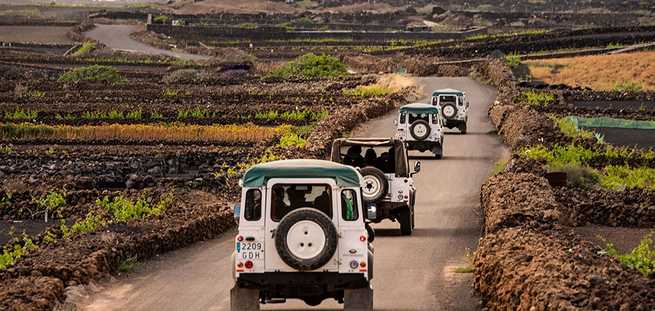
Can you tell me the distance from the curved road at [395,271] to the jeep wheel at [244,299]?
4.71 ft

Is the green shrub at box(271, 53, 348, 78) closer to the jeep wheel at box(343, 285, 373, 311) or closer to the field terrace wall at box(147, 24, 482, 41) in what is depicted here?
the field terrace wall at box(147, 24, 482, 41)

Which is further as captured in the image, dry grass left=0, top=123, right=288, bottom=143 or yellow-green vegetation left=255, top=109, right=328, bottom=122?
yellow-green vegetation left=255, top=109, right=328, bottom=122

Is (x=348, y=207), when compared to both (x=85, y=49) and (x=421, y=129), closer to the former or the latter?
(x=421, y=129)

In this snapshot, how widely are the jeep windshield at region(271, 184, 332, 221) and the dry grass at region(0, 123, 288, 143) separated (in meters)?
39.3

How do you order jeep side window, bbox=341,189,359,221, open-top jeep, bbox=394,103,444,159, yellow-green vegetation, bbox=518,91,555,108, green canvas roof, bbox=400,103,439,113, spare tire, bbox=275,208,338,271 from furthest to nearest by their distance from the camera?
1. yellow-green vegetation, bbox=518,91,555,108
2. green canvas roof, bbox=400,103,439,113
3. open-top jeep, bbox=394,103,444,159
4. jeep side window, bbox=341,189,359,221
5. spare tire, bbox=275,208,338,271

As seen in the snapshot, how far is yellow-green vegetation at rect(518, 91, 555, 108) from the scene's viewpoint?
3003 inches

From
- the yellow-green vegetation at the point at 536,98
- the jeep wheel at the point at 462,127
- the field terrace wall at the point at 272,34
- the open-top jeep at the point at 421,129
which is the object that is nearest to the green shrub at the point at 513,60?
the yellow-green vegetation at the point at 536,98

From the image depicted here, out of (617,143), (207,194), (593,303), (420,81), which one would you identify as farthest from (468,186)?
(420,81)

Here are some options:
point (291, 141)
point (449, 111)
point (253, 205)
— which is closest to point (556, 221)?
point (253, 205)

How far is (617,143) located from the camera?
56.7 meters

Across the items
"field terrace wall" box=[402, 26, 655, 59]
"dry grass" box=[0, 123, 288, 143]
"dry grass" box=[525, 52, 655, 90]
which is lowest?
"field terrace wall" box=[402, 26, 655, 59]

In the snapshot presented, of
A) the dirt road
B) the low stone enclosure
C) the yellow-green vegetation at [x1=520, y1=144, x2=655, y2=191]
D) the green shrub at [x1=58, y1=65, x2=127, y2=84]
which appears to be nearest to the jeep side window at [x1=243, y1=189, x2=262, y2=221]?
the low stone enclosure

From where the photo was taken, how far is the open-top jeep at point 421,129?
51781 mm

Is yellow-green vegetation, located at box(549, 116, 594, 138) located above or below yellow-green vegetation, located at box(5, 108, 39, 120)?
above
